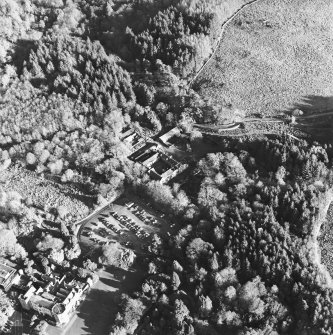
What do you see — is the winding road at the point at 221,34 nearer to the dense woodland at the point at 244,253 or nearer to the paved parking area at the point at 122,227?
the dense woodland at the point at 244,253

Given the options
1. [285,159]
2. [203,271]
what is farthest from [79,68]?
[203,271]

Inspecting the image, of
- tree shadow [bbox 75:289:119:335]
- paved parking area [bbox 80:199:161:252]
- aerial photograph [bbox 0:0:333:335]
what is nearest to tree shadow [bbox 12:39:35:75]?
aerial photograph [bbox 0:0:333:335]

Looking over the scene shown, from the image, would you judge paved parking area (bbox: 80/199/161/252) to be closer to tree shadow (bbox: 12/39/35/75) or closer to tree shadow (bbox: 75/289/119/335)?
tree shadow (bbox: 75/289/119/335)

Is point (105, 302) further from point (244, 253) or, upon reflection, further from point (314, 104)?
point (314, 104)

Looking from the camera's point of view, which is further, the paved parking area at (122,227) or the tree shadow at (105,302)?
the paved parking area at (122,227)

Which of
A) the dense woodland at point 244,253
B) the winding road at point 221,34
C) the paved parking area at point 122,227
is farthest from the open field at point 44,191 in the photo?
the winding road at point 221,34

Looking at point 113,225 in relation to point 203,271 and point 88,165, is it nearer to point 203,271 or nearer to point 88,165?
point 88,165

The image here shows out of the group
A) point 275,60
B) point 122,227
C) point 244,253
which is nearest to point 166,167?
point 122,227
